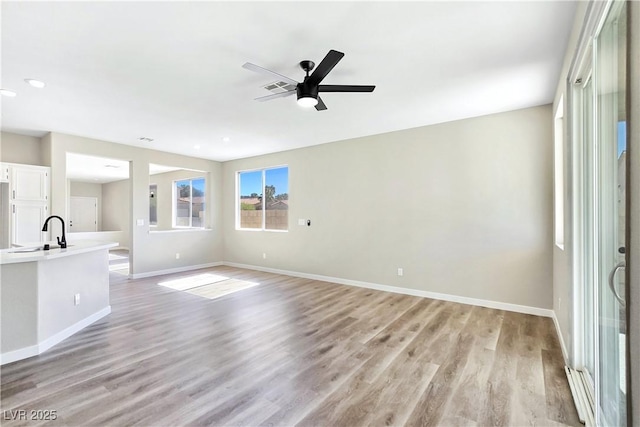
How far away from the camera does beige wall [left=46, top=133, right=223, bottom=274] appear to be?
4938 millimetres

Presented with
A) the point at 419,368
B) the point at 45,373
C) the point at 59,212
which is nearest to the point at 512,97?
the point at 419,368

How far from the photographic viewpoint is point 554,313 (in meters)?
3.54

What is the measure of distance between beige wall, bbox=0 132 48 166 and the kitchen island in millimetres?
2753

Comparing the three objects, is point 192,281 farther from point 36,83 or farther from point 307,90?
point 307,90

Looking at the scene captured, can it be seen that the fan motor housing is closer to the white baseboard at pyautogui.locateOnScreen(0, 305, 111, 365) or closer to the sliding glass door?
the sliding glass door

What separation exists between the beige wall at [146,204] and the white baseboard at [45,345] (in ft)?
8.36

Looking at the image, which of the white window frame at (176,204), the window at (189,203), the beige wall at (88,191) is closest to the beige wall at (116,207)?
Answer: the beige wall at (88,191)

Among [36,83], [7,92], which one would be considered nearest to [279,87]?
[36,83]

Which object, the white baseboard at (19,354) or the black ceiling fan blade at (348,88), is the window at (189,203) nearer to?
the white baseboard at (19,354)

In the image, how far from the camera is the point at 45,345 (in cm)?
279

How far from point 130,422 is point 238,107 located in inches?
132

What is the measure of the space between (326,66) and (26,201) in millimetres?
5346

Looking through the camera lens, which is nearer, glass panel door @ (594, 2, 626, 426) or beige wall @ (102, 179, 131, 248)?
glass panel door @ (594, 2, 626, 426)

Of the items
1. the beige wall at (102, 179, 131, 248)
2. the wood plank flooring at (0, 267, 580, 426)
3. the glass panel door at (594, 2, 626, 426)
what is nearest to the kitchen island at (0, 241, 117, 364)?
the wood plank flooring at (0, 267, 580, 426)
